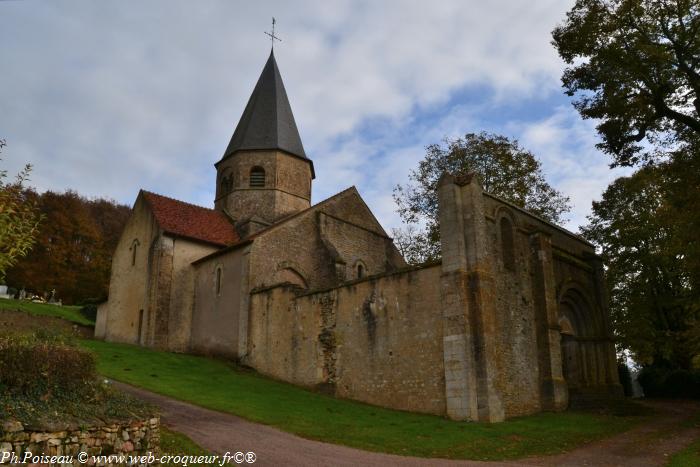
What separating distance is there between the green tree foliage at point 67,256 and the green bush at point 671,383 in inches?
1432

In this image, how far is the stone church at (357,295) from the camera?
17.0 meters

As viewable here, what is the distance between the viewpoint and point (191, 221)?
29.7 meters

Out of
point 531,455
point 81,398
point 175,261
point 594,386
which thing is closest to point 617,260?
point 594,386

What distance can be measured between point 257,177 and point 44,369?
994 inches

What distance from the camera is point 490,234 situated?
18531 millimetres

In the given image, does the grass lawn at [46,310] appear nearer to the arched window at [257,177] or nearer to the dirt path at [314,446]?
the arched window at [257,177]

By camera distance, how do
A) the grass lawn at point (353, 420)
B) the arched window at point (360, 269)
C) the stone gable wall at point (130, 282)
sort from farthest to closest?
the arched window at point (360, 269) → the stone gable wall at point (130, 282) → the grass lawn at point (353, 420)

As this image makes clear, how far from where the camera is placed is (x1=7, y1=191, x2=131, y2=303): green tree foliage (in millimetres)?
40812

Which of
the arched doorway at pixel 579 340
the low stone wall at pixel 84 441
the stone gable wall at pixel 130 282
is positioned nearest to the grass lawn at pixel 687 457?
the arched doorway at pixel 579 340

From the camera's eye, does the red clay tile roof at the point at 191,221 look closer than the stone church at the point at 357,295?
No

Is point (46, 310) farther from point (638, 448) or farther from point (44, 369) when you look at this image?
point (638, 448)

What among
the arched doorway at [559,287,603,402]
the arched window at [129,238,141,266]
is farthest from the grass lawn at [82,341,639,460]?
the arched window at [129,238,141,266]

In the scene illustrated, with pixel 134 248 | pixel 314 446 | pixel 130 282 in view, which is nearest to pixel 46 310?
pixel 130 282

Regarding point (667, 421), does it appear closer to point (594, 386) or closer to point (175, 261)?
point (594, 386)
